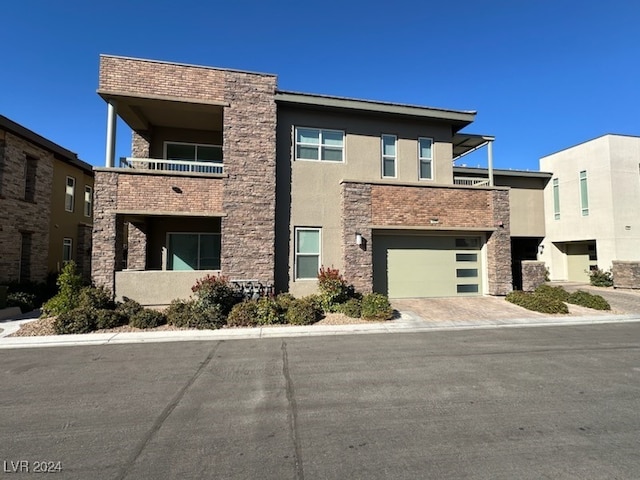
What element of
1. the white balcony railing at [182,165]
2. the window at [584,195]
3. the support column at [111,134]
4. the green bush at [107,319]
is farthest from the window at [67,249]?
the window at [584,195]

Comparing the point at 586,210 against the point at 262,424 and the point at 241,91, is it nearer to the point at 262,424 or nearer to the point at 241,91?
the point at 241,91

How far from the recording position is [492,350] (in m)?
7.54

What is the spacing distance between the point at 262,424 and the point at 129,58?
12862mm

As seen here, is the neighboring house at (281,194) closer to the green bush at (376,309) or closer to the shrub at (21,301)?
the green bush at (376,309)

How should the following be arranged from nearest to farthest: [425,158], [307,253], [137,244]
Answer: [307,253] < [137,244] < [425,158]

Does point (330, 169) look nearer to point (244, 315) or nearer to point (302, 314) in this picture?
point (302, 314)

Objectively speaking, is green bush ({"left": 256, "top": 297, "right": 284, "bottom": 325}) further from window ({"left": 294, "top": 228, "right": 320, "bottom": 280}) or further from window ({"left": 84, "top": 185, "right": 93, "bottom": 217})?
window ({"left": 84, "top": 185, "right": 93, "bottom": 217})

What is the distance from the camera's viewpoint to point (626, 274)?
1700 cm

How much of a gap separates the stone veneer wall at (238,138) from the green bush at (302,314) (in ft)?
6.43

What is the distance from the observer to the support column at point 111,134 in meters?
11.6

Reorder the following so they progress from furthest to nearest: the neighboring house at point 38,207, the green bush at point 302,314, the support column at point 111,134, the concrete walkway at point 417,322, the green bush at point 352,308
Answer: the neighboring house at point 38,207, the support column at point 111,134, the green bush at point 352,308, the green bush at point 302,314, the concrete walkway at point 417,322

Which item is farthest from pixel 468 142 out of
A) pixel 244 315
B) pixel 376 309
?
pixel 244 315

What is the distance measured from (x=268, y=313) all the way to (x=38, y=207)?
13.9 m

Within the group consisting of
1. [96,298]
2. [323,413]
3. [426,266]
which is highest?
[426,266]
